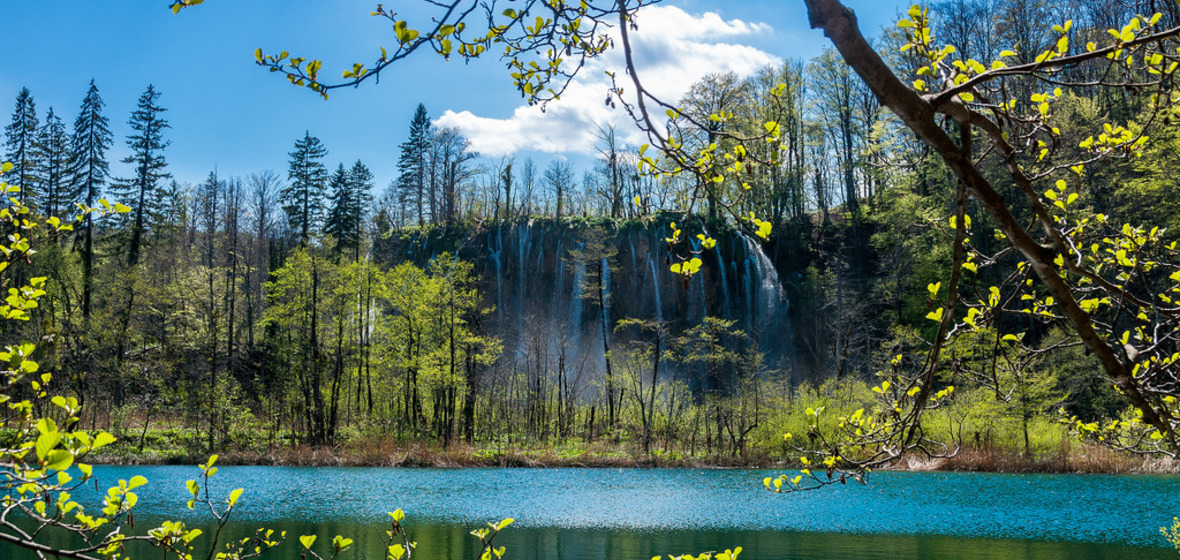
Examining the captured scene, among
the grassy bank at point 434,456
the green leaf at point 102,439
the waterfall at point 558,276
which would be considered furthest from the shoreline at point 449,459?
the green leaf at point 102,439

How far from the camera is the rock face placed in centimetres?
3612

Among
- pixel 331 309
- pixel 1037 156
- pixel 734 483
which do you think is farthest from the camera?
pixel 331 309

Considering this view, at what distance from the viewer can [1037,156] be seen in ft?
8.75

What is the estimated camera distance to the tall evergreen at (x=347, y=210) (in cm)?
4206

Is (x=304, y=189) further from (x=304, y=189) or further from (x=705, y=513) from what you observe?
(x=705, y=513)

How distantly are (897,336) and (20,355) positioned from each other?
2999 centimetres

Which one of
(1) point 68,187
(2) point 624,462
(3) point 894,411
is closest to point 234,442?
(2) point 624,462

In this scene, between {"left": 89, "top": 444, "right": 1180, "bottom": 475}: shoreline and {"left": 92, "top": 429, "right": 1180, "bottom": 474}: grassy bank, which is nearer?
{"left": 92, "top": 429, "right": 1180, "bottom": 474}: grassy bank

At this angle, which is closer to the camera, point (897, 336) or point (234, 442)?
point (234, 442)

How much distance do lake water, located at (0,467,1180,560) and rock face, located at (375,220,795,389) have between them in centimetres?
1452

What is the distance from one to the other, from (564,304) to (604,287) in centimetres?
369

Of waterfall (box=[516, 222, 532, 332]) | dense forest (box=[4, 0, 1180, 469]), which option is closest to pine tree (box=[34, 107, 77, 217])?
dense forest (box=[4, 0, 1180, 469])

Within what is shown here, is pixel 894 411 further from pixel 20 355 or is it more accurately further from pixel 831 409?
pixel 831 409

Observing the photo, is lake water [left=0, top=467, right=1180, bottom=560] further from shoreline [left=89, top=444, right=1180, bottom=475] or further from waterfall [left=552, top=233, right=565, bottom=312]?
waterfall [left=552, top=233, right=565, bottom=312]
